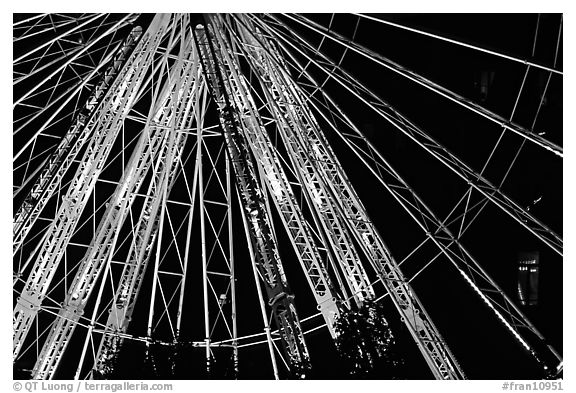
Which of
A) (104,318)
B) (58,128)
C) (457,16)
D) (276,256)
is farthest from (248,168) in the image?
(104,318)

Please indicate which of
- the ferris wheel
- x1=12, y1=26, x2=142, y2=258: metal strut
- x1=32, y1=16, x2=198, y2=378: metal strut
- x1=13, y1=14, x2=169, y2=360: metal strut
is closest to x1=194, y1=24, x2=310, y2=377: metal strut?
the ferris wheel

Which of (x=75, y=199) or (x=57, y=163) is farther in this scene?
(x=75, y=199)

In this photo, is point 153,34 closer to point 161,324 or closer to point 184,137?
point 184,137

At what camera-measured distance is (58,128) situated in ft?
93.1

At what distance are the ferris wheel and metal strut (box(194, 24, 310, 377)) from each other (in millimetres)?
55

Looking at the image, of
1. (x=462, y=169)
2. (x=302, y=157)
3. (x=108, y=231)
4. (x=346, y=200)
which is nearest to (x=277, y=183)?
(x=302, y=157)

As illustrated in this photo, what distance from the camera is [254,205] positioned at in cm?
2175

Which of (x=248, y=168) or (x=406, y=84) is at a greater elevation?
(x=406, y=84)

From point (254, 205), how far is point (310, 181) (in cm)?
316

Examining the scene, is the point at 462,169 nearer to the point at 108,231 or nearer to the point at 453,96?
the point at 453,96

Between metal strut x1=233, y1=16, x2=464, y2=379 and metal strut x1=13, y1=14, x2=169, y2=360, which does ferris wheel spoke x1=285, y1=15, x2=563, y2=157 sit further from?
metal strut x1=13, y1=14, x2=169, y2=360

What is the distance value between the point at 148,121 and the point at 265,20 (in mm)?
5021

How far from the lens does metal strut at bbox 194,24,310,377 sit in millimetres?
21172
